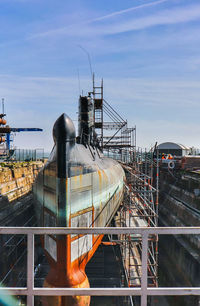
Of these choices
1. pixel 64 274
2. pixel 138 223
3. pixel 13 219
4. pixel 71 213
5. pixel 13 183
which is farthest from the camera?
pixel 138 223

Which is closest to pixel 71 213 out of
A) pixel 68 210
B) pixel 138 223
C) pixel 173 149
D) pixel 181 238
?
pixel 68 210

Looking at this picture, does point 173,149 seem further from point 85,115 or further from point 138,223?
point 85,115

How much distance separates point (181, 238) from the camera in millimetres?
16359

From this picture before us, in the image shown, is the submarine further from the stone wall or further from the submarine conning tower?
the submarine conning tower

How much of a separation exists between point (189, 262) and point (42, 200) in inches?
446

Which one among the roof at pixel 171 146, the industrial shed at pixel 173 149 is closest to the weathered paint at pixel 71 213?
the industrial shed at pixel 173 149

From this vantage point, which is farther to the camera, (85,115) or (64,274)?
(85,115)

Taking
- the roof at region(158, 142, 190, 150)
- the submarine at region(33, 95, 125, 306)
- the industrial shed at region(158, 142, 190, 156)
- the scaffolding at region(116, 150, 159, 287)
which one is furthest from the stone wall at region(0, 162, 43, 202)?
the roof at region(158, 142, 190, 150)

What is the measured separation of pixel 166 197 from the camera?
937 inches

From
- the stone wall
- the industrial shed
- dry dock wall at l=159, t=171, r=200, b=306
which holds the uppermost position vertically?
the industrial shed

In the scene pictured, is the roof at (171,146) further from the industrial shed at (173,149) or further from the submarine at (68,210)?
the submarine at (68,210)

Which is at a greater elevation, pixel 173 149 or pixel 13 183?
pixel 173 149

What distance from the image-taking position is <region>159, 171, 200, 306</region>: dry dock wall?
44.1 ft

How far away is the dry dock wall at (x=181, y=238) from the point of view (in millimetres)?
13445
